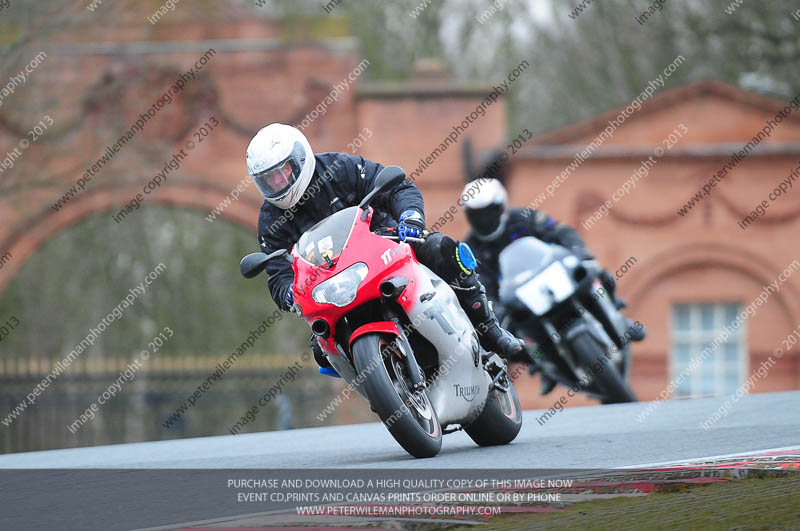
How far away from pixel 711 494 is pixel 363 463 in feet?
7.67

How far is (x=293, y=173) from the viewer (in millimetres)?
6922

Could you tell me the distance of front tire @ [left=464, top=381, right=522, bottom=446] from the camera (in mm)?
7402

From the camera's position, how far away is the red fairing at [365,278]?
6.54 m

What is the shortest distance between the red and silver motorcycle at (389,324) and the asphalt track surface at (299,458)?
267 millimetres

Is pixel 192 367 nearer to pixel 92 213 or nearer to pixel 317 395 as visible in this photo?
pixel 317 395

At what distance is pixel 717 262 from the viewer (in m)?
22.7

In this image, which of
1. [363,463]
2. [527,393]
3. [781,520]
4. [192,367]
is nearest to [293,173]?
[363,463]

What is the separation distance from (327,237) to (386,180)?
0.41m

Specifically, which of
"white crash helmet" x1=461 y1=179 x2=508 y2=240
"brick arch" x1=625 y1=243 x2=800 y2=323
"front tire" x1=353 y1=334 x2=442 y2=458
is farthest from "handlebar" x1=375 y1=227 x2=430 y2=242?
"brick arch" x1=625 y1=243 x2=800 y2=323

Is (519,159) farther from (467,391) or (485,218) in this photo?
(467,391)

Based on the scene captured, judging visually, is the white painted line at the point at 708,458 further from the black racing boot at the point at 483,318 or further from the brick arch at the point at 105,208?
the brick arch at the point at 105,208

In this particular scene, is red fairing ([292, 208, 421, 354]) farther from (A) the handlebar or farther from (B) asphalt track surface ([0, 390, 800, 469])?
(B) asphalt track surface ([0, 390, 800, 469])

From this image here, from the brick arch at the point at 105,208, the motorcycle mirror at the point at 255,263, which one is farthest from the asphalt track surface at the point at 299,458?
the brick arch at the point at 105,208

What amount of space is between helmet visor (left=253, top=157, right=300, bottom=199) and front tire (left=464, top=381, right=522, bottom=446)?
5.22 feet
